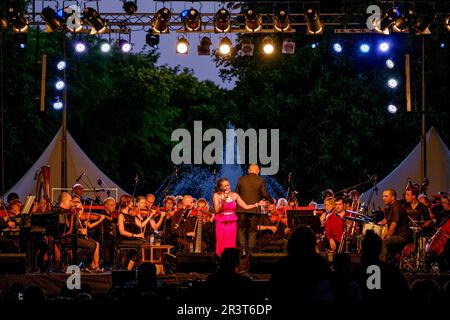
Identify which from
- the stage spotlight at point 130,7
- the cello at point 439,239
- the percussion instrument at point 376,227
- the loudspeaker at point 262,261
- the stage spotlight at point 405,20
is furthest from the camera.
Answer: the stage spotlight at point 130,7

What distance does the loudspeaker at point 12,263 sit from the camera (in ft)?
52.5

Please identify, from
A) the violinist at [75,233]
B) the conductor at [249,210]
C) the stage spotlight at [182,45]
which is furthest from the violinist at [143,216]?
the stage spotlight at [182,45]

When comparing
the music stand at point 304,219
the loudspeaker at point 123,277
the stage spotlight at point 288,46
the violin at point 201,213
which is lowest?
the loudspeaker at point 123,277

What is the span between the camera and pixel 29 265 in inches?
704

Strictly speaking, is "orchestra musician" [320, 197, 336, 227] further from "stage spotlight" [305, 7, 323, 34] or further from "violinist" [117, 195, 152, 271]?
"stage spotlight" [305, 7, 323, 34]

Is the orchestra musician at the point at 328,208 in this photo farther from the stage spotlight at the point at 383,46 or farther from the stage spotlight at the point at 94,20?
the stage spotlight at the point at 383,46

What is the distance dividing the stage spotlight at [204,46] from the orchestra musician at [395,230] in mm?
6972

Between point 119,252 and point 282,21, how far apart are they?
6.13 meters

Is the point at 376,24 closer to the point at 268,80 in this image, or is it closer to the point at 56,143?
the point at 56,143

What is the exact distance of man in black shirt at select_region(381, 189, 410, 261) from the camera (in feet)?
54.9

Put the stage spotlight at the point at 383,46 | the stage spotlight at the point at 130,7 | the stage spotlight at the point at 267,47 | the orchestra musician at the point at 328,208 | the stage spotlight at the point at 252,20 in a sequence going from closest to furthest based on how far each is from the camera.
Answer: the orchestra musician at the point at 328,208 → the stage spotlight at the point at 252,20 → the stage spotlight at the point at 130,7 → the stage spotlight at the point at 267,47 → the stage spotlight at the point at 383,46

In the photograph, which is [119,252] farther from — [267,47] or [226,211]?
[267,47]

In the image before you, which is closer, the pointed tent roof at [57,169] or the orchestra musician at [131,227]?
the orchestra musician at [131,227]
